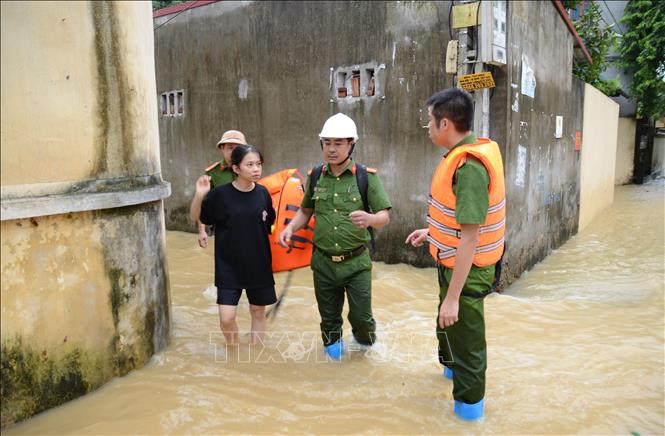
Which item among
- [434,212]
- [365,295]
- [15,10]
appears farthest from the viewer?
[365,295]

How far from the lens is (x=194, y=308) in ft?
17.8

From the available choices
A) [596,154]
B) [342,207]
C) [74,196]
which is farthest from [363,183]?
[596,154]

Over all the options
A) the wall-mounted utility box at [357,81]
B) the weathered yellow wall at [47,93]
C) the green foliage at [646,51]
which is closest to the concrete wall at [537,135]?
the wall-mounted utility box at [357,81]

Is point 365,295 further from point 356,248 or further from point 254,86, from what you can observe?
point 254,86

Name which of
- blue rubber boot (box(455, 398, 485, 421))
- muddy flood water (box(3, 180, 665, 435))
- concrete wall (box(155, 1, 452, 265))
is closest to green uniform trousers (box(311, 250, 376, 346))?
muddy flood water (box(3, 180, 665, 435))

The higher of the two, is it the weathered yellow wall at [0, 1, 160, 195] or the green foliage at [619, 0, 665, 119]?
the green foliage at [619, 0, 665, 119]

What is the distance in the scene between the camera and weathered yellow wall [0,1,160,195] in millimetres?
2865

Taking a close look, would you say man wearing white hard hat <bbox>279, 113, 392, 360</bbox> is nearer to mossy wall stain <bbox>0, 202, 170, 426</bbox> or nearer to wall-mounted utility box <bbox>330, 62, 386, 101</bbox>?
mossy wall stain <bbox>0, 202, 170, 426</bbox>

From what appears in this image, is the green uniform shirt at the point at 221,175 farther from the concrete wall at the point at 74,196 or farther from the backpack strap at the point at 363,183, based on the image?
the backpack strap at the point at 363,183

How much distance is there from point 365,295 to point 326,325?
0.42 meters

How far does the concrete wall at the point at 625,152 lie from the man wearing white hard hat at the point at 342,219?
746 inches

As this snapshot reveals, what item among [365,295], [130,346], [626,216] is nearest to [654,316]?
[365,295]

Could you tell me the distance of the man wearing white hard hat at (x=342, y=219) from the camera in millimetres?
3732

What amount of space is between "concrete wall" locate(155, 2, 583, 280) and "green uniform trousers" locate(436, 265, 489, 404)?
11.7 ft
